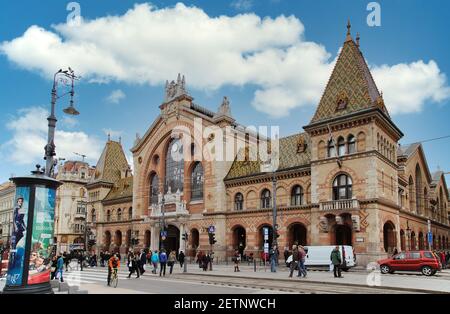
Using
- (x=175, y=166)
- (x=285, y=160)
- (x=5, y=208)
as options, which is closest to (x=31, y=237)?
(x=285, y=160)

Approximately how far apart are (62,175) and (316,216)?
2438 inches

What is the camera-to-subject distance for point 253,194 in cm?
4088

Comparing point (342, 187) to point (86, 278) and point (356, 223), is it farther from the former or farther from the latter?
point (86, 278)

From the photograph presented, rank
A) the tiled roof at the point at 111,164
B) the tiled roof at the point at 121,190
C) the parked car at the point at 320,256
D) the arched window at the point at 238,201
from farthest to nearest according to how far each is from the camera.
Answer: the tiled roof at the point at 111,164
the tiled roof at the point at 121,190
the arched window at the point at 238,201
the parked car at the point at 320,256

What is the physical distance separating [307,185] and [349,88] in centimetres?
882

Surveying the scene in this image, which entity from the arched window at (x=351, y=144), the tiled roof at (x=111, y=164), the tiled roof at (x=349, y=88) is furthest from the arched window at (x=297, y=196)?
the tiled roof at (x=111, y=164)

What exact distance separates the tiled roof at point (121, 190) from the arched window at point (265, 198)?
75.6 ft

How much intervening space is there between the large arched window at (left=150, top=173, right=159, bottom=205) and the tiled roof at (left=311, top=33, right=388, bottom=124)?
23357mm

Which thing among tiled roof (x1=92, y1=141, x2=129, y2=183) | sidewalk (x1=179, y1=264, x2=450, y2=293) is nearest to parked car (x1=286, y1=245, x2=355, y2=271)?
sidewalk (x1=179, y1=264, x2=450, y2=293)

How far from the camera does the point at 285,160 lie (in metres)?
39.5

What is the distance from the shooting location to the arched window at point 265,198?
39.6 meters

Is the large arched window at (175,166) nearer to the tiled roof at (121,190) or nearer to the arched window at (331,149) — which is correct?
the tiled roof at (121,190)
